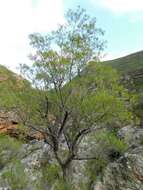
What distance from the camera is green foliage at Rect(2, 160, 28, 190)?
45281 mm

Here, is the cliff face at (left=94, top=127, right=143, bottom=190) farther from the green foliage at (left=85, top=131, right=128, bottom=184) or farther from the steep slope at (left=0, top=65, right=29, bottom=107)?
the steep slope at (left=0, top=65, right=29, bottom=107)

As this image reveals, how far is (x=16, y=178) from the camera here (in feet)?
150

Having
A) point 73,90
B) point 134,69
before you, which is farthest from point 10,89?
point 134,69

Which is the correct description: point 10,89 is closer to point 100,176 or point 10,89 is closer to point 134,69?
point 100,176

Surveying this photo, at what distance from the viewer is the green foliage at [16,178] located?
45281 mm

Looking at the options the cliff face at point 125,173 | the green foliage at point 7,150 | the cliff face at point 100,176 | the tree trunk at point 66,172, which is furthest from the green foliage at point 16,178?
the tree trunk at point 66,172

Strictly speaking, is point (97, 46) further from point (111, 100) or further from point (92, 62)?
point (111, 100)

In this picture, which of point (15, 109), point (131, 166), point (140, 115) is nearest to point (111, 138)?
point (131, 166)

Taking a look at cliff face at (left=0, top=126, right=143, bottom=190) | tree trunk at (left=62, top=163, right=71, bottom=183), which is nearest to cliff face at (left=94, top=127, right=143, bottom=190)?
cliff face at (left=0, top=126, right=143, bottom=190)

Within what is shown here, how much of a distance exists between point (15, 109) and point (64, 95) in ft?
15.1

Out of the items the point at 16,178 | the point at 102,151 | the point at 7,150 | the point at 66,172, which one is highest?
the point at 7,150

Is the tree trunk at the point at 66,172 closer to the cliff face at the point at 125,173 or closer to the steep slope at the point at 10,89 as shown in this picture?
the cliff face at the point at 125,173

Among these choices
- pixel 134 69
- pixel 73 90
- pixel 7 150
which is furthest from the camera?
pixel 134 69

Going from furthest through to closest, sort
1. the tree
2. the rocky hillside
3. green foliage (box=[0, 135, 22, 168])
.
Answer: the rocky hillside
green foliage (box=[0, 135, 22, 168])
the tree
